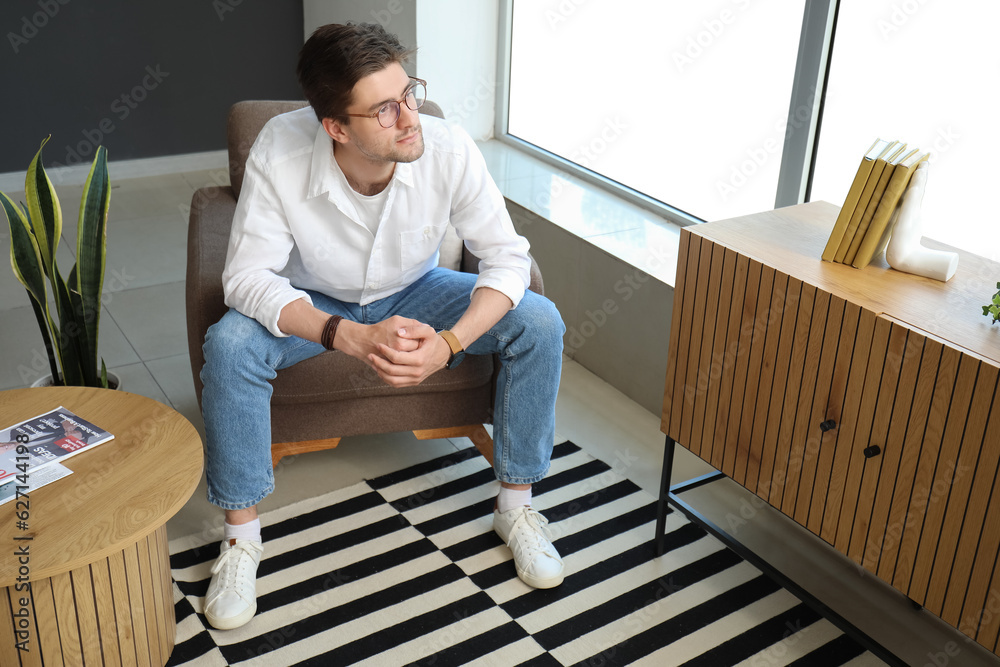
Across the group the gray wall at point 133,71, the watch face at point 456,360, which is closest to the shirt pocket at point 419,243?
the watch face at point 456,360

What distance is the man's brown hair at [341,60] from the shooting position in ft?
5.87

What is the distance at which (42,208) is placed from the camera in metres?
1.95

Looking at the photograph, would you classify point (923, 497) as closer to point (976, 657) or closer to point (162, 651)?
point (976, 657)

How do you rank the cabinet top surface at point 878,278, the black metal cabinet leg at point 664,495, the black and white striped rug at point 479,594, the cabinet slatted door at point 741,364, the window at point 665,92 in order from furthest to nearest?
the window at point 665,92, the black metal cabinet leg at point 664,495, the black and white striped rug at point 479,594, the cabinet slatted door at point 741,364, the cabinet top surface at point 878,278

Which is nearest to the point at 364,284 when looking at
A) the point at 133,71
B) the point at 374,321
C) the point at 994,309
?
the point at 374,321

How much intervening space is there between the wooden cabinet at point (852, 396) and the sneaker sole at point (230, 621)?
95cm

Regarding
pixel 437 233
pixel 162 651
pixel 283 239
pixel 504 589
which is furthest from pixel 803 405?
pixel 162 651

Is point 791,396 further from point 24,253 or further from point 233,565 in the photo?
point 24,253

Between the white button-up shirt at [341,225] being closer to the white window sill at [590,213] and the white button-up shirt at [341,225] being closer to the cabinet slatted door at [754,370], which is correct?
the cabinet slatted door at [754,370]

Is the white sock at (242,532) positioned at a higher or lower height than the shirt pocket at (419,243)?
lower

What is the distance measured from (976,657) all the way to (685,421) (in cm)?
70

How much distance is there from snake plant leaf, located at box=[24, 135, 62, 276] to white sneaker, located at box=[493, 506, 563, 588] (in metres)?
1.12

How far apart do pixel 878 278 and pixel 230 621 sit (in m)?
1.38

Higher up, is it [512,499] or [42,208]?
[42,208]
